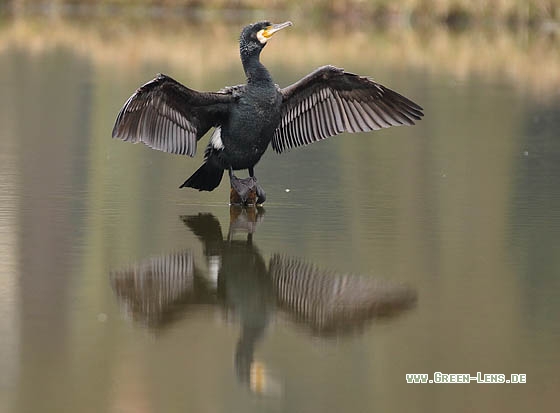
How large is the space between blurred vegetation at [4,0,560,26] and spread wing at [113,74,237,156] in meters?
27.5

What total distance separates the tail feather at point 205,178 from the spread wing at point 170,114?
217mm

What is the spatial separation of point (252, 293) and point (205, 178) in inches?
126

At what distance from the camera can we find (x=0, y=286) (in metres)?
7.03

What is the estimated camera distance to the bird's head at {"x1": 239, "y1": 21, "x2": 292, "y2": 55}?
9.88 meters

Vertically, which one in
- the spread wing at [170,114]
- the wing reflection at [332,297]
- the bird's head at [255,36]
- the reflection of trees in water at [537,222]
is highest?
the bird's head at [255,36]

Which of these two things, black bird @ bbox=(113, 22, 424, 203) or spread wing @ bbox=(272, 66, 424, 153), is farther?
spread wing @ bbox=(272, 66, 424, 153)

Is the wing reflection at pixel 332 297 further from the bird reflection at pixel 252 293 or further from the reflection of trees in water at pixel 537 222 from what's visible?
the reflection of trees in water at pixel 537 222

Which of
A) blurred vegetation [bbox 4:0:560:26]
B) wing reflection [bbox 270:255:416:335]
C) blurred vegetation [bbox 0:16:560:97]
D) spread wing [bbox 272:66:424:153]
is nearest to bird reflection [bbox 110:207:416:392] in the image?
wing reflection [bbox 270:255:416:335]

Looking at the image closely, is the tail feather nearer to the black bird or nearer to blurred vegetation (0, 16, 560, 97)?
the black bird

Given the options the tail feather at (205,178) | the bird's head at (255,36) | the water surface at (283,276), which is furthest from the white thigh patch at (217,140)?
the bird's head at (255,36)

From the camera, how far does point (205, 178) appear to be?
1033 centimetres

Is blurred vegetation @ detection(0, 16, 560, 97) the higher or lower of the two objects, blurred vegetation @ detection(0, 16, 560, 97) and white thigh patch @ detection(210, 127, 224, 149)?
the higher

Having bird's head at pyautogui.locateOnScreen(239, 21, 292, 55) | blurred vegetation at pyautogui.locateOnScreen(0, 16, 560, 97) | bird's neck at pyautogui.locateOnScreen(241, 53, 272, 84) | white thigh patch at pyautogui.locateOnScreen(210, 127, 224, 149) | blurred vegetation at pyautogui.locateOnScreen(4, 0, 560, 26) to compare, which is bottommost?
white thigh patch at pyautogui.locateOnScreen(210, 127, 224, 149)

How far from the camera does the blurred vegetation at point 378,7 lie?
121 feet
